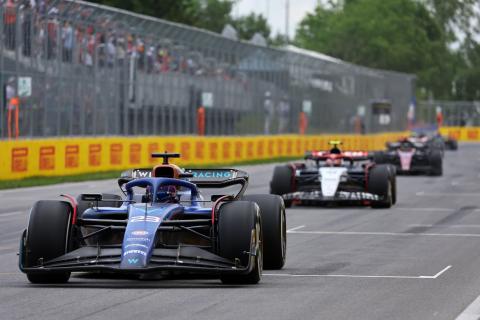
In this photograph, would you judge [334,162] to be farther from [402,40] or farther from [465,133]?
[402,40]

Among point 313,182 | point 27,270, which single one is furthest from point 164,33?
point 27,270

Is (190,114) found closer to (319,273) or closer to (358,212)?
(358,212)

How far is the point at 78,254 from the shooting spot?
41.1 feet

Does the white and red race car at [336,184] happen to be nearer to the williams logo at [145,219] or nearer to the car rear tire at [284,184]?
the car rear tire at [284,184]

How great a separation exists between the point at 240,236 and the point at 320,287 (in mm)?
839

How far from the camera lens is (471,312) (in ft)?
35.5

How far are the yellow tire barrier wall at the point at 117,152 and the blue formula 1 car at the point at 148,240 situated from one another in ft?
67.4

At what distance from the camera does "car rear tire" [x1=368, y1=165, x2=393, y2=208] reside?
2603 cm

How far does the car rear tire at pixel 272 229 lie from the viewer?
13.8 m

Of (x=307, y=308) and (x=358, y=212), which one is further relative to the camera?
(x=358, y=212)

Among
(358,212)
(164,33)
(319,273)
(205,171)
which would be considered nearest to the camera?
(319,273)

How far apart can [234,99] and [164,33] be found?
1035 centimetres

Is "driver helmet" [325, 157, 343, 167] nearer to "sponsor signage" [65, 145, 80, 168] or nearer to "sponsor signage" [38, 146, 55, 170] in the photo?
"sponsor signage" [38, 146, 55, 170]

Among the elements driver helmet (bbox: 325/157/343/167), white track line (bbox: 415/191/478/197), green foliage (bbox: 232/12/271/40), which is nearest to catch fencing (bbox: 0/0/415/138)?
white track line (bbox: 415/191/478/197)
